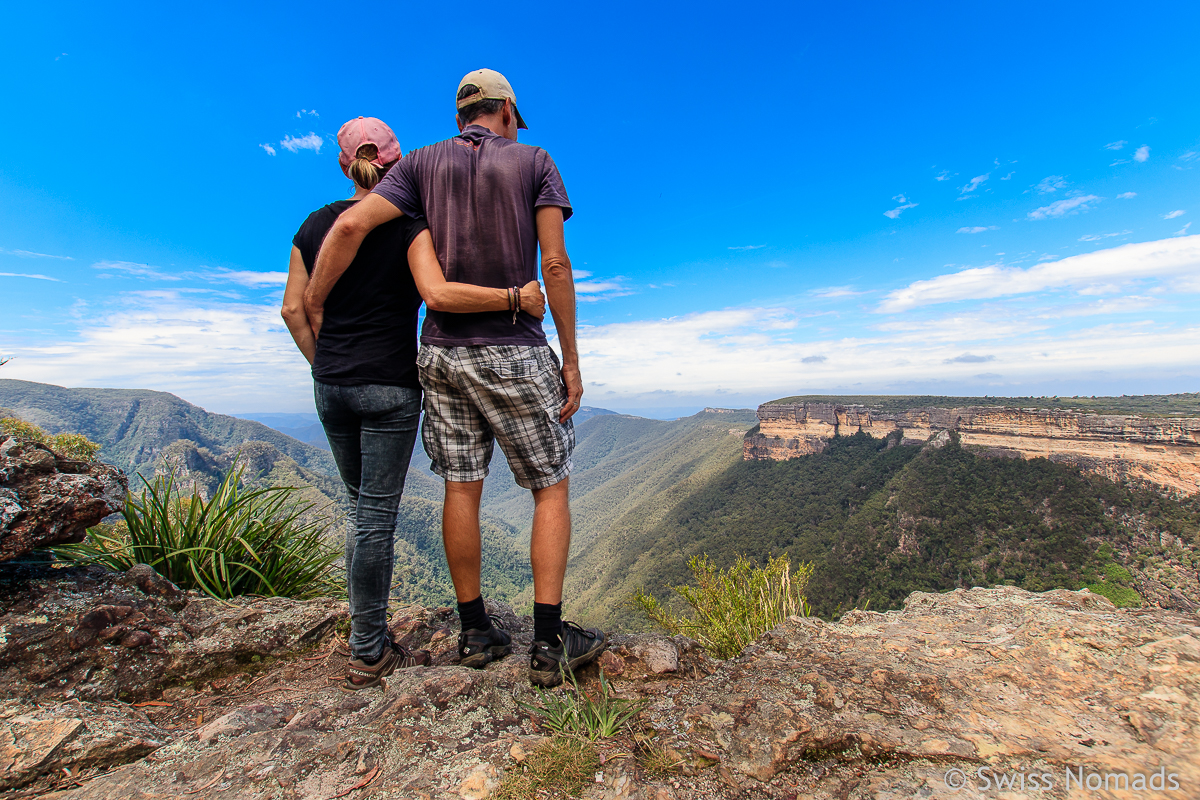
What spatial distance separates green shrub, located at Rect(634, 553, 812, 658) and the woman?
1.51 m

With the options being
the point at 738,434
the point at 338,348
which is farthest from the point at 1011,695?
the point at 738,434

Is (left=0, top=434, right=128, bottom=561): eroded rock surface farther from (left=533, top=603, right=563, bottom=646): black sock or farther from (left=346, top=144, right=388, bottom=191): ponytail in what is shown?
(left=533, top=603, right=563, bottom=646): black sock

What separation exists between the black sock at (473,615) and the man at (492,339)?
172mm

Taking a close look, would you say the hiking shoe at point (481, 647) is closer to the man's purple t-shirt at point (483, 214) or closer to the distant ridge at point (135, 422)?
the man's purple t-shirt at point (483, 214)

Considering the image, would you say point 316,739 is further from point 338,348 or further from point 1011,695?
point 1011,695

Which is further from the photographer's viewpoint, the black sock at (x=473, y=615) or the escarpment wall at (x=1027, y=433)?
the escarpment wall at (x=1027, y=433)

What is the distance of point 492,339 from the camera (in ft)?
5.94

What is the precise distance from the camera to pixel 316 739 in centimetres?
149

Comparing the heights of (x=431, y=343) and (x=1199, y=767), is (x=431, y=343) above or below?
above

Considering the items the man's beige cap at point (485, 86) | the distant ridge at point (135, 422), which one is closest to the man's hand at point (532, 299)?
the man's beige cap at point (485, 86)

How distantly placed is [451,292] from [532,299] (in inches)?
12.3

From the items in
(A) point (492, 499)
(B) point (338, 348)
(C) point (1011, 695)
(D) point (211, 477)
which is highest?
(B) point (338, 348)

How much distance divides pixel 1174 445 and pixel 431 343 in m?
49.8

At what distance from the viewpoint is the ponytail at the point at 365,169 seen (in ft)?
6.89
